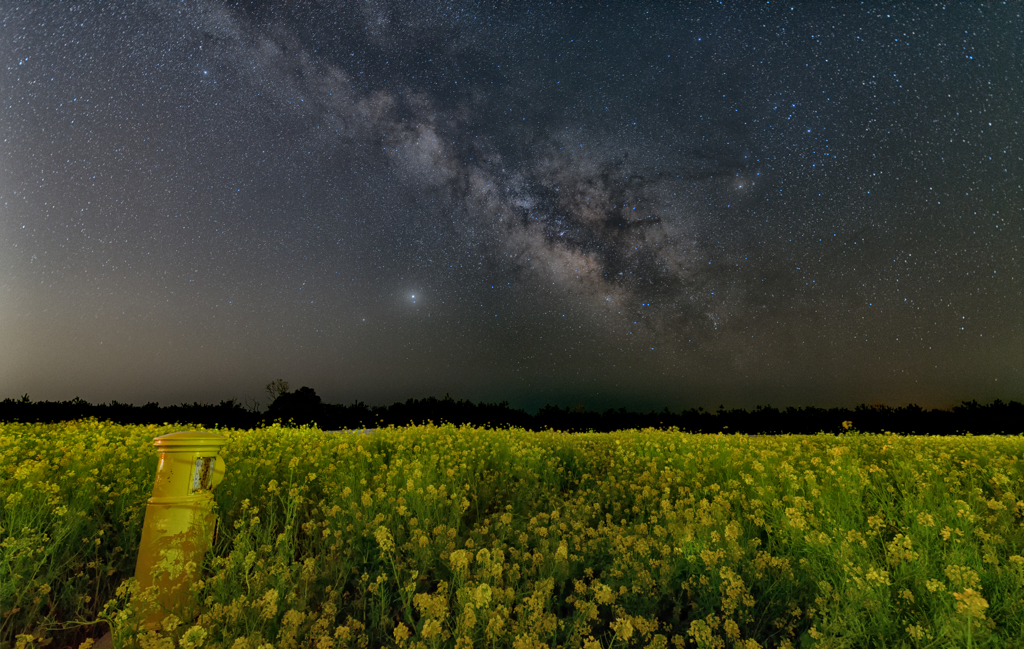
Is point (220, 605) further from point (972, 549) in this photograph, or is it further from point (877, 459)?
point (877, 459)

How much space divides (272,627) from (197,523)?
2.73 ft

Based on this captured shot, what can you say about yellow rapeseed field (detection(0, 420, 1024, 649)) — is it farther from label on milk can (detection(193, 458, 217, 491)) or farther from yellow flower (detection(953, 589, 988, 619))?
label on milk can (detection(193, 458, 217, 491))

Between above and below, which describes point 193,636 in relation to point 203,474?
below

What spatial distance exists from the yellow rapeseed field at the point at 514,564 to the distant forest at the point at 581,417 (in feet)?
39.0

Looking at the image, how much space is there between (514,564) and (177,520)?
1.98 m

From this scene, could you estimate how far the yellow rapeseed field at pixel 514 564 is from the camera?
2.32 meters

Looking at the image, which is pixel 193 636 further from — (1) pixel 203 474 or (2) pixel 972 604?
(2) pixel 972 604

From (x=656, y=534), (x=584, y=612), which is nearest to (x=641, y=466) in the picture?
(x=656, y=534)

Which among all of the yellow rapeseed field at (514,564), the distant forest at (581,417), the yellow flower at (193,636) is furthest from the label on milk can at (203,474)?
the distant forest at (581,417)

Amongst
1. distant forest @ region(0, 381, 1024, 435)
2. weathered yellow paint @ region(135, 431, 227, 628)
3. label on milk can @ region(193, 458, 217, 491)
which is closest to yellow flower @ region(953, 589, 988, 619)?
weathered yellow paint @ region(135, 431, 227, 628)

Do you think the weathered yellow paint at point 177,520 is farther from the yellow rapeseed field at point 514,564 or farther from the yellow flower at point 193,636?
the yellow flower at point 193,636

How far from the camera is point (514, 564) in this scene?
9.14ft

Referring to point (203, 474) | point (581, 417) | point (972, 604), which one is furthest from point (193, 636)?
point (581, 417)

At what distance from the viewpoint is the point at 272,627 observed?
2.42m
